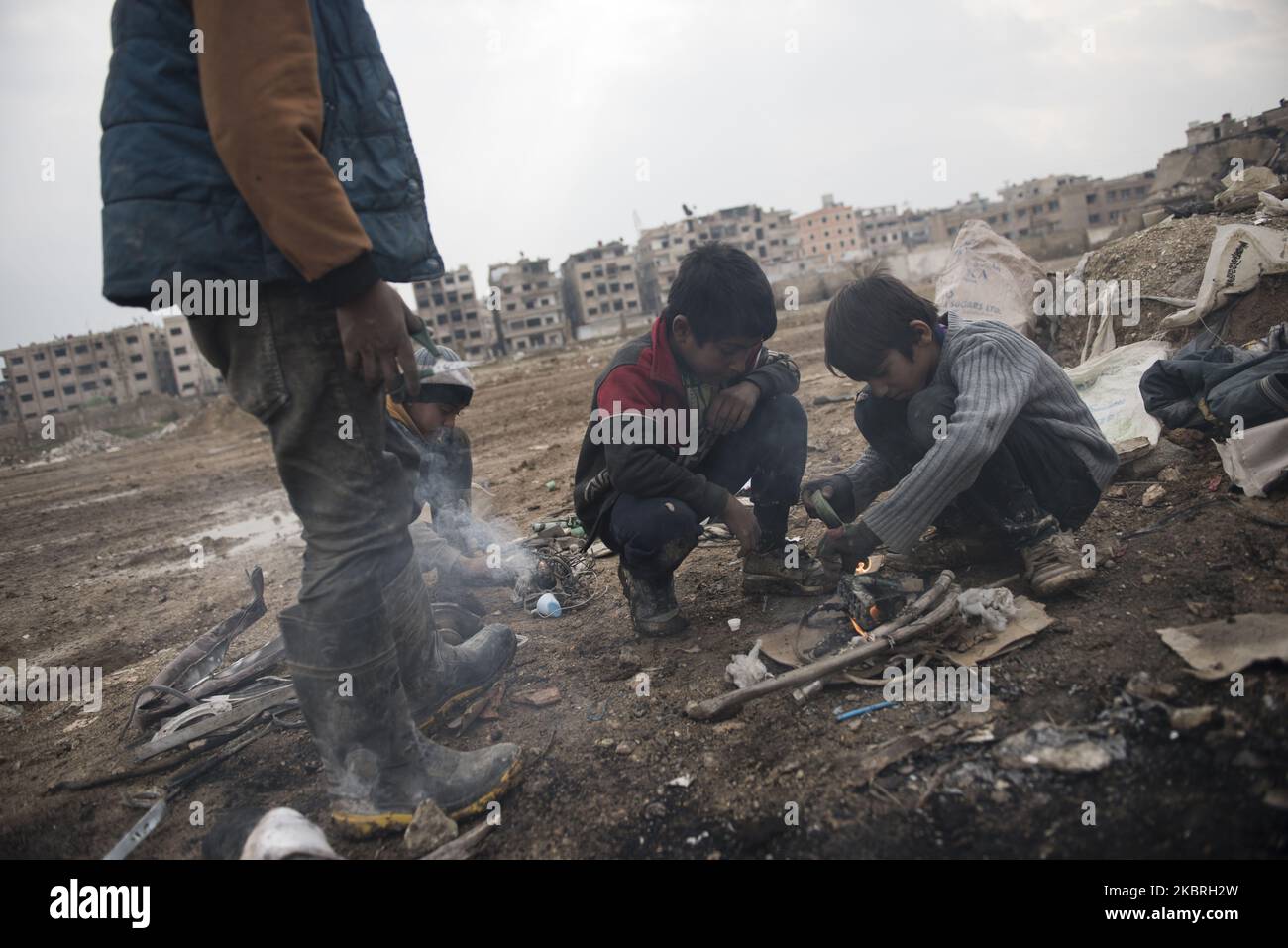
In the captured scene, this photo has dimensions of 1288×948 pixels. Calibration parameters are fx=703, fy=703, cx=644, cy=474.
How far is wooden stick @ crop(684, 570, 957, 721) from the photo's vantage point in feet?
7.29

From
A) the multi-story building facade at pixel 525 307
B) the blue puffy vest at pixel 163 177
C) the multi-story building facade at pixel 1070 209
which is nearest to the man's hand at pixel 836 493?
the blue puffy vest at pixel 163 177

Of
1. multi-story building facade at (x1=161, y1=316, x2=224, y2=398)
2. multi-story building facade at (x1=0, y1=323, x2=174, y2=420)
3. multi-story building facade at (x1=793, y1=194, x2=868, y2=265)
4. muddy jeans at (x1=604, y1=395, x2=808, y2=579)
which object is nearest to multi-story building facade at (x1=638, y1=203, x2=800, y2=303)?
multi-story building facade at (x1=793, y1=194, x2=868, y2=265)

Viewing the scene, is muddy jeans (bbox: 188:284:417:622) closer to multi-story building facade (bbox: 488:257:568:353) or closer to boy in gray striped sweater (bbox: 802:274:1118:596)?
boy in gray striped sweater (bbox: 802:274:1118:596)

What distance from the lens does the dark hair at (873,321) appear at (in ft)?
8.66

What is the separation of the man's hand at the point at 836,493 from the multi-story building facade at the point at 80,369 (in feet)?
323

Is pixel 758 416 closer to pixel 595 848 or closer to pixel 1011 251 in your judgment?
pixel 595 848

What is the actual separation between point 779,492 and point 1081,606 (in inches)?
48.1

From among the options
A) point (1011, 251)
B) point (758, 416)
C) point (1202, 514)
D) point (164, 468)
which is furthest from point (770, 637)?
point (164, 468)

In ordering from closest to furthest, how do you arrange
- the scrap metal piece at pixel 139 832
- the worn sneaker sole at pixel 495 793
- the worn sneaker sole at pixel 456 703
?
the worn sneaker sole at pixel 495 793 < the scrap metal piece at pixel 139 832 < the worn sneaker sole at pixel 456 703

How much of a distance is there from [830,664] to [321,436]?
1.65 m

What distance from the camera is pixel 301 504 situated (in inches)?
71.0

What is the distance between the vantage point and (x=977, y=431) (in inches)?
94.1

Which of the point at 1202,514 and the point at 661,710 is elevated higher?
the point at 1202,514

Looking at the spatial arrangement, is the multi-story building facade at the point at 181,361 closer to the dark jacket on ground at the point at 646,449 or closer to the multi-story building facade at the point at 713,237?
the multi-story building facade at the point at 713,237
